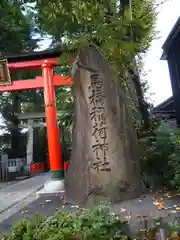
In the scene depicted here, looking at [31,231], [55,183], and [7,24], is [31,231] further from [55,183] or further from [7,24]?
[7,24]

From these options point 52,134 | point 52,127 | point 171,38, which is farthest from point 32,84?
point 171,38

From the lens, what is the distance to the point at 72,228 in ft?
9.16

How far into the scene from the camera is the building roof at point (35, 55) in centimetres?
834

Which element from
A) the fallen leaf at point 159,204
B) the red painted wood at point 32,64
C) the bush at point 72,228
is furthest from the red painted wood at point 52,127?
the bush at point 72,228

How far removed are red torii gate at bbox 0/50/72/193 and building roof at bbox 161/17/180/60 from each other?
14.6 feet

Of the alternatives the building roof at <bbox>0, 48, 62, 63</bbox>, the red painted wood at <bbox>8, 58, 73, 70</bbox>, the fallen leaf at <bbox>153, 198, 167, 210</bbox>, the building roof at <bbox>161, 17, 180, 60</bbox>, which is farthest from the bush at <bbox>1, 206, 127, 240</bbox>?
the building roof at <bbox>161, 17, 180, 60</bbox>

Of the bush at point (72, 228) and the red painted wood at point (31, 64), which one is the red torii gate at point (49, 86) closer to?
the red painted wood at point (31, 64)

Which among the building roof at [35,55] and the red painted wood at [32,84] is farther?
the red painted wood at [32,84]

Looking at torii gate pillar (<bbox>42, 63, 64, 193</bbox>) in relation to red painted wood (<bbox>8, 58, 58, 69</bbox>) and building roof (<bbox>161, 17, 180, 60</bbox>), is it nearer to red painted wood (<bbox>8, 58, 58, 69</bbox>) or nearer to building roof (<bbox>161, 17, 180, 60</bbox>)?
red painted wood (<bbox>8, 58, 58, 69</bbox>)

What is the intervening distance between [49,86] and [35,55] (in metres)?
1.19

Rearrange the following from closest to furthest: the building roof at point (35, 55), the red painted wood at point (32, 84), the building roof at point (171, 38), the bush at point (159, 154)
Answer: the bush at point (159, 154), the building roof at point (35, 55), the red painted wood at point (32, 84), the building roof at point (171, 38)

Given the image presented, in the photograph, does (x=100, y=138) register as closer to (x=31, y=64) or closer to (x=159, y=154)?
(x=159, y=154)

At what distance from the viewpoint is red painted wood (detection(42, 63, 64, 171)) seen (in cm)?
784

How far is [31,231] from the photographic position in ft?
9.20
